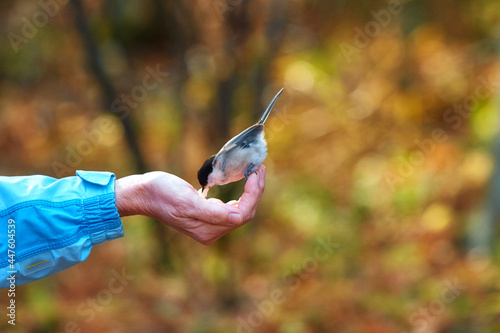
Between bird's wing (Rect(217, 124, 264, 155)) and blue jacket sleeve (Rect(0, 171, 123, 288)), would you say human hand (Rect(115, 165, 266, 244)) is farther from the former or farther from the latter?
bird's wing (Rect(217, 124, 264, 155))

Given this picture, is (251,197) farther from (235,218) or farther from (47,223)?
(47,223)

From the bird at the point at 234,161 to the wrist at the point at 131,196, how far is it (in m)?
0.29

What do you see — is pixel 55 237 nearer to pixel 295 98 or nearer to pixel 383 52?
pixel 295 98

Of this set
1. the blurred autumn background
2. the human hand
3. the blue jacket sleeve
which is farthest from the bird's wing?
the blurred autumn background

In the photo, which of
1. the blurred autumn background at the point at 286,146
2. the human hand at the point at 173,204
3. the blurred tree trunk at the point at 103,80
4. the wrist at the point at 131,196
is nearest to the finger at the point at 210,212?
the human hand at the point at 173,204

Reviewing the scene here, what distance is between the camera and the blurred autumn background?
3393mm

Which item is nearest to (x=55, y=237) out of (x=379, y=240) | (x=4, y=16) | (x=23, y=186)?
(x=23, y=186)

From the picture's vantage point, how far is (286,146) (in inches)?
216

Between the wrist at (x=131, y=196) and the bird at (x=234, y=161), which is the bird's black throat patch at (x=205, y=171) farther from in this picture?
the wrist at (x=131, y=196)

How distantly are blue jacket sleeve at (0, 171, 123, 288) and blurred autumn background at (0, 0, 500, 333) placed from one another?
166 cm

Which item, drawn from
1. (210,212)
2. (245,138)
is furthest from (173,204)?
(245,138)

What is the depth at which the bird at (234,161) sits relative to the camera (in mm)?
1976

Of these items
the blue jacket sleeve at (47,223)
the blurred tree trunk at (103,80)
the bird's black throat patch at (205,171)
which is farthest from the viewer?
the blurred tree trunk at (103,80)

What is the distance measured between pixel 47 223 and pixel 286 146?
4.15 metres
